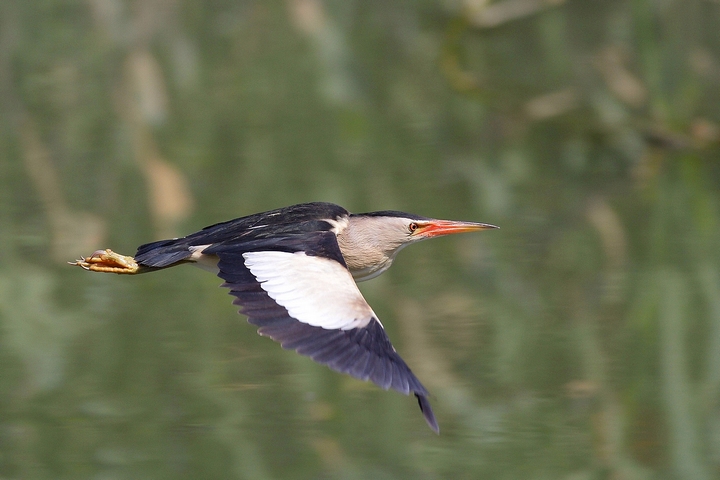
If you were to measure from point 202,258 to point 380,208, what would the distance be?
385cm

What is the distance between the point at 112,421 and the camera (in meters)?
6.21

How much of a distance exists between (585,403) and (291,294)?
110 inches

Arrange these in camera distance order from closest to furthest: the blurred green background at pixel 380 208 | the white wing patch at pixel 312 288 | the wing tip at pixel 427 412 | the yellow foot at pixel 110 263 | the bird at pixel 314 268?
the wing tip at pixel 427 412, the bird at pixel 314 268, the white wing patch at pixel 312 288, the yellow foot at pixel 110 263, the blurred green background at pixel 380 208

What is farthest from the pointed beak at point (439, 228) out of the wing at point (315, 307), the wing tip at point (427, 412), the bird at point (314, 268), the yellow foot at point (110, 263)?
the wing tip at point (427, 412)

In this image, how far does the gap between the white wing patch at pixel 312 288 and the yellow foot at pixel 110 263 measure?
0.72m

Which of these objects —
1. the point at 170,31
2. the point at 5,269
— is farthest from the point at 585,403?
the point at 170,31

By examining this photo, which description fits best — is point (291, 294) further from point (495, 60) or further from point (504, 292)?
point (495, 60)

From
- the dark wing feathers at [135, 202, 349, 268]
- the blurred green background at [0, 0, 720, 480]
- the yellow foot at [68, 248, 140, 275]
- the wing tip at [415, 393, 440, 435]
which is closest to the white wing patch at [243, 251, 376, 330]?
the dark wing feathers at [135, 202, 349, 268]

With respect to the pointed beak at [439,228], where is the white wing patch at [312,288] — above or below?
below

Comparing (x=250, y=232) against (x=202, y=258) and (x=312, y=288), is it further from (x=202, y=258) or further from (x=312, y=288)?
(x=312, y=288)

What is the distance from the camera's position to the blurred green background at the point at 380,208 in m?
6.14

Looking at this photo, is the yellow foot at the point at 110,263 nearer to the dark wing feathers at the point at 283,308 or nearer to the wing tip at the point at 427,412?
the dark wing feathers at the point at 283,308

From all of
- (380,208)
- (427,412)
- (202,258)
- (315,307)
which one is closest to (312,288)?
(315,307)

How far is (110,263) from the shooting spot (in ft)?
16.2
